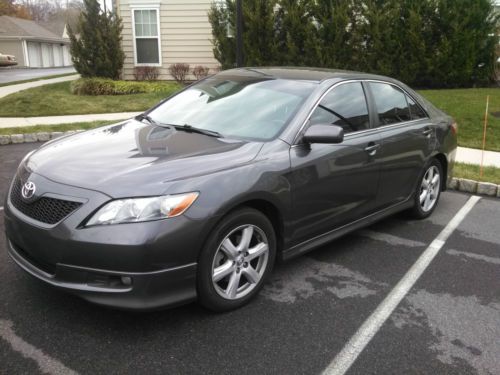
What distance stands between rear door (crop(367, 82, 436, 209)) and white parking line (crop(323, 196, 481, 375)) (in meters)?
0.57

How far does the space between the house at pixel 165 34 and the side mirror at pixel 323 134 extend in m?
13.8

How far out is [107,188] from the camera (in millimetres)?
2889

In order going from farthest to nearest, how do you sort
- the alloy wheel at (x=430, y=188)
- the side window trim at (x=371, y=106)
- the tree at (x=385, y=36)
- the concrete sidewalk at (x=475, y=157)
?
the tree at (x=385, y=36) < the concrete sidewalk at (x=475, y=157) < the alloy wheel at (x=430, y=188) < the side window trim at (x=371, y=106)

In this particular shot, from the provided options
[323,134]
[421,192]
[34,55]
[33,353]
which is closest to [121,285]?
[33,353]

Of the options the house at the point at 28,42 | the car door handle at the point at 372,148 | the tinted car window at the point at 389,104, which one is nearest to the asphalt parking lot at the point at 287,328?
the car door handle at the point at 372,148

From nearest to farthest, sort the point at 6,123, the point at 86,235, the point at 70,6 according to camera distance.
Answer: the point at 86,235, the point at 6,123, the point at 70,6

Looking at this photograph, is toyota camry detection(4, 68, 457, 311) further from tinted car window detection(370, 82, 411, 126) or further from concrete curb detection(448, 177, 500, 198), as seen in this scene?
concrete curb detection(448, 177, 500, 198)

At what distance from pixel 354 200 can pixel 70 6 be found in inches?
3202

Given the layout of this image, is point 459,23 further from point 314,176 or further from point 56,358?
point 56,358

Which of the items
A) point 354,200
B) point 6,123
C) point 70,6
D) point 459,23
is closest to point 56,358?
point 354,200

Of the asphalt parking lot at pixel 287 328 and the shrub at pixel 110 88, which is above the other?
the shrub at pixel 110 88

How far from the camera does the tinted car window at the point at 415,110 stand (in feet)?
17.0

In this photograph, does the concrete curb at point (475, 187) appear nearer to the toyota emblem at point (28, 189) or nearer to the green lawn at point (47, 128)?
the toyota emblem at point (28, 189)

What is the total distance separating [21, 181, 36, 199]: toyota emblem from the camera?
3.10 metres
